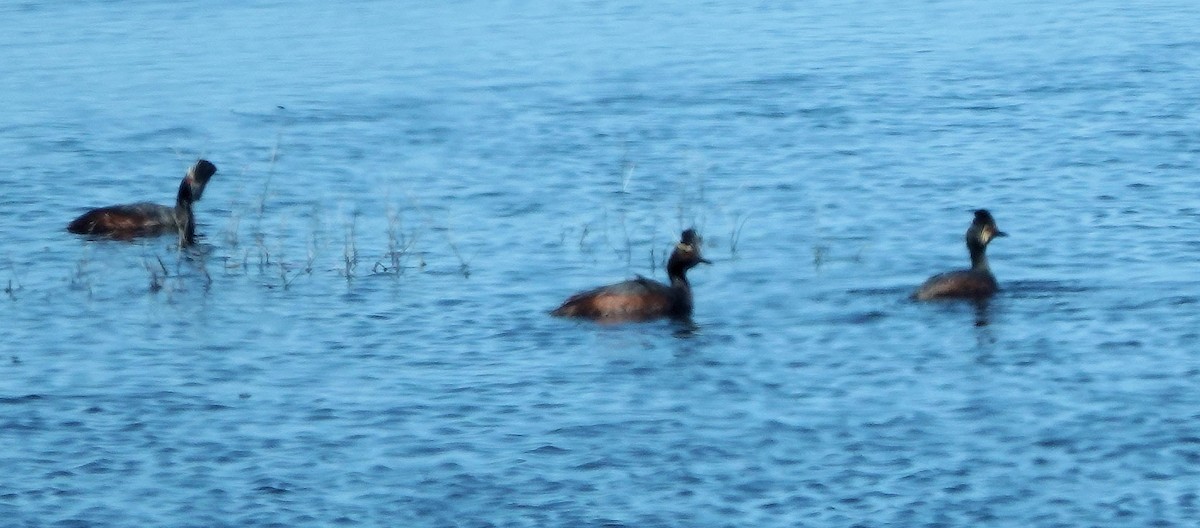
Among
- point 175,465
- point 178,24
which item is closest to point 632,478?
point 175,465

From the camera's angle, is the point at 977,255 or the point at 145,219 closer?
the point at 977,255

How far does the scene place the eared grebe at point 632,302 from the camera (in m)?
17.1

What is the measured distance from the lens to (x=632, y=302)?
679 inches

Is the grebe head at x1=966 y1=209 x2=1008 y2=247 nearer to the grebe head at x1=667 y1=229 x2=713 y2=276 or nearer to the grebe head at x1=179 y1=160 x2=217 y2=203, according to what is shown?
the grebe head at x1=667 y1=229 x2=713 y2=276

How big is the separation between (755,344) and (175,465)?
4725 mm

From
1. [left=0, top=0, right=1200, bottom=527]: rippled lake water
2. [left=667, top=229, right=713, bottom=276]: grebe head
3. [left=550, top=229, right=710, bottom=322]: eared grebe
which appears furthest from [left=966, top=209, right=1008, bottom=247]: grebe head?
[left=550, top=229, right=710, bottom=322]: eared grebe

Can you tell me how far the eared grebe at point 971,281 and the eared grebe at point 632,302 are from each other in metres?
1.85

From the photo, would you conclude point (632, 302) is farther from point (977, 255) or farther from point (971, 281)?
point (977, 255)

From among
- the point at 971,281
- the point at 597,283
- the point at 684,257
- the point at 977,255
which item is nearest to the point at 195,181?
the point at 597,283

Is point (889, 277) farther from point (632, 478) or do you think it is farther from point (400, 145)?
point (400, 145)

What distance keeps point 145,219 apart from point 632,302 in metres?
6.44

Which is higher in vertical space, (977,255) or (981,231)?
(981,231)

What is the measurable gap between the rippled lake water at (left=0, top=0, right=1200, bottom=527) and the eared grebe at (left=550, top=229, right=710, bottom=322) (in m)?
0.20

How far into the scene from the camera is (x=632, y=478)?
501 inches
